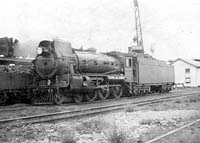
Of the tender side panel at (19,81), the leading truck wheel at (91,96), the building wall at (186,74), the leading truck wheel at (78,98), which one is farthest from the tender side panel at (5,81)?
the building wall at (186,74)

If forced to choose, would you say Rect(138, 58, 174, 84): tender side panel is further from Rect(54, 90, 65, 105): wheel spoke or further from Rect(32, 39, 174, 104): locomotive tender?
Rect(54, 90, 65, 105): wheel spoke

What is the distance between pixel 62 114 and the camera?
9562mm

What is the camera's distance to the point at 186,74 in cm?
4547

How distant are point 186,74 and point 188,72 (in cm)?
48

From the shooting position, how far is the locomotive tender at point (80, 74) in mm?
13633

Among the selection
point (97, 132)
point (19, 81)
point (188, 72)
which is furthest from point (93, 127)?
point (188, 72)

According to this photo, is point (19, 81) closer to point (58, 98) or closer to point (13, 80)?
point (13, 80)

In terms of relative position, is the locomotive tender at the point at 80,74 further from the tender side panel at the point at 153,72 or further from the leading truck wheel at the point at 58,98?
the tender side panel at the point at 153,72

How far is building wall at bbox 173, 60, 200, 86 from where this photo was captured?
44125mm

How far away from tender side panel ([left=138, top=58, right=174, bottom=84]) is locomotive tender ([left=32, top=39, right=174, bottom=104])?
0.19m

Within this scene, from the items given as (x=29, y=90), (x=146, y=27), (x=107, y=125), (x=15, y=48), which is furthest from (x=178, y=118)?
(x=146, y=27)

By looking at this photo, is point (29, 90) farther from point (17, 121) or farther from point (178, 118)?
point (178, 118)

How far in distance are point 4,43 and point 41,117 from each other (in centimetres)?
639

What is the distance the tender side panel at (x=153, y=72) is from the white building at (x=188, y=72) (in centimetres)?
2104
